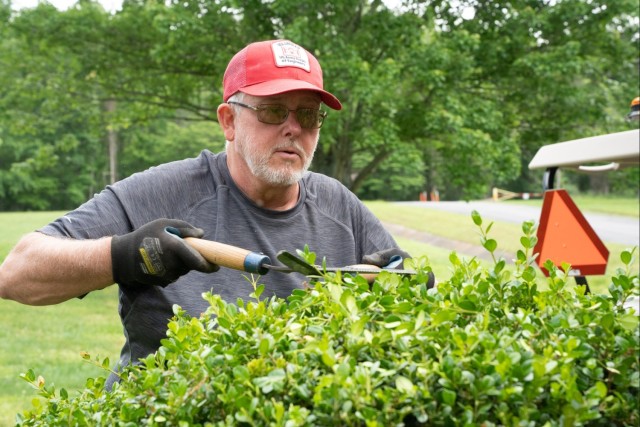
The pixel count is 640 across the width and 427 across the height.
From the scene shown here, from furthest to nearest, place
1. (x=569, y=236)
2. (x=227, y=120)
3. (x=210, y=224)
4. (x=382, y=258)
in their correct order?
1. (x=569, y=236)
2. (x=227, y=120)
3. (x=210, y=224)
4. (x=382, y=258)

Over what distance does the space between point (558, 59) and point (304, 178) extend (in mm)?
9062

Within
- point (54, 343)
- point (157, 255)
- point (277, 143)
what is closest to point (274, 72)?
point (277, 143)

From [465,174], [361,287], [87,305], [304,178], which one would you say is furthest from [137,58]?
[361,287]

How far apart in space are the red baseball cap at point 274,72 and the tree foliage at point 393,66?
7264 millimetres

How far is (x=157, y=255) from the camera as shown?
7.97 ft

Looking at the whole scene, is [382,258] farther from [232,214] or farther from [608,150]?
[608,150]

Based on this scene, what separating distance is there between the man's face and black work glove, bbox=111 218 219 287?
0.66m

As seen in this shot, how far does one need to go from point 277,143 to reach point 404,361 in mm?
1800

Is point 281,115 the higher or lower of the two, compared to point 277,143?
higher

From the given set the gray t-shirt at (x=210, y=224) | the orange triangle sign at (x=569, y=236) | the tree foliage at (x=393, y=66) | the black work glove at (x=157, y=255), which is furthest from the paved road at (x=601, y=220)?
the black work glove at (x=157, y=255)

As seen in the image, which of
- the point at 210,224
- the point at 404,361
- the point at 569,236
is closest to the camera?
the point at 404,361

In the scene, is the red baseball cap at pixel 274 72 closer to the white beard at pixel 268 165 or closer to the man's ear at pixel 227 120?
the man's ear at pixel 227 120

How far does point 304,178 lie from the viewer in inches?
137

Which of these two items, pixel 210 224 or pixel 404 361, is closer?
pixel 404 361
